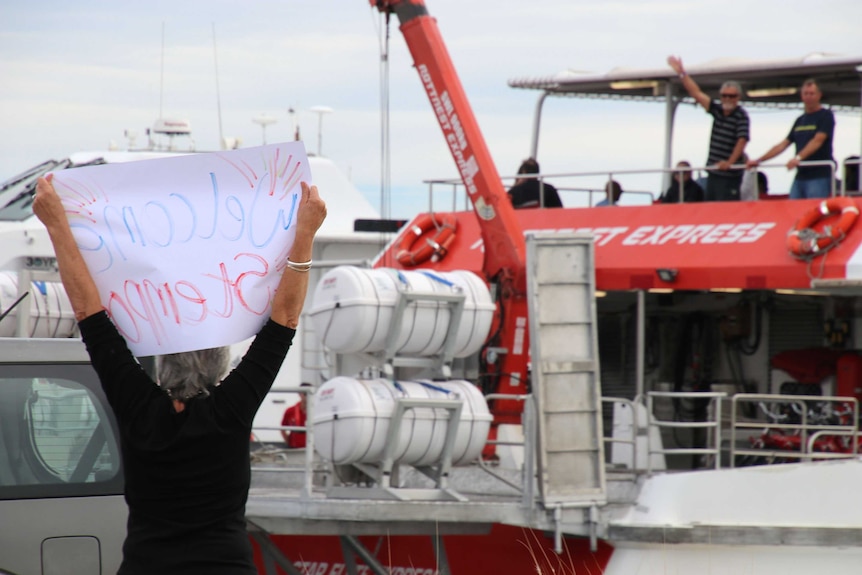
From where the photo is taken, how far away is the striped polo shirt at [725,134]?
40.1ft

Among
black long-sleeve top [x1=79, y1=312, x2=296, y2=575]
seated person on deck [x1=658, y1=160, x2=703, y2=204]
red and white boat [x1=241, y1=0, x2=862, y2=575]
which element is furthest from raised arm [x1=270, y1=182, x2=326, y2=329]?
seated person on deck [x1=658, y1=160, x2=703, y2=204]

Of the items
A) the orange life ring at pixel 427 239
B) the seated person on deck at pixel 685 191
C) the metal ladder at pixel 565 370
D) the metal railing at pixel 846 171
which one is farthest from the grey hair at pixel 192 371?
the orange life ring at pixel 427 239

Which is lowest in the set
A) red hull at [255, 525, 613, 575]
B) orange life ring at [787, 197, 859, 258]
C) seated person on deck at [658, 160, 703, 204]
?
red hull at [255, 525, 613, 575]

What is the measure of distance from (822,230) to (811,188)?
827mm

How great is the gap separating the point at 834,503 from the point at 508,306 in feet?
11.4

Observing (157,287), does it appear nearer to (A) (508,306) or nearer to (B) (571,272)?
(B) (571,272)

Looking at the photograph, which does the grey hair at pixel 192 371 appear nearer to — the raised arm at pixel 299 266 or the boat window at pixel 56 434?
the raised arm at pixel 299 266

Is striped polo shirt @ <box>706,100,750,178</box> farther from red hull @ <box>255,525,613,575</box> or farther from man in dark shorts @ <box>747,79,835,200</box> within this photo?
red hull @ <box>255,525,613,575</box>

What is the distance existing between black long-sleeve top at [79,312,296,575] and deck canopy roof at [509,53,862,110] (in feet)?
34.1

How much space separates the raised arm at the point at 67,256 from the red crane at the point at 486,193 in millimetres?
7801

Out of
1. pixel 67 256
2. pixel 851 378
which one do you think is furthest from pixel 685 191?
pixel 67 256

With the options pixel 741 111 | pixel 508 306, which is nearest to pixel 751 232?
pixel 741 111

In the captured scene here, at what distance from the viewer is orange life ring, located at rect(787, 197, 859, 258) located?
427 inches

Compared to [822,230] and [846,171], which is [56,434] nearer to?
[822,230]
